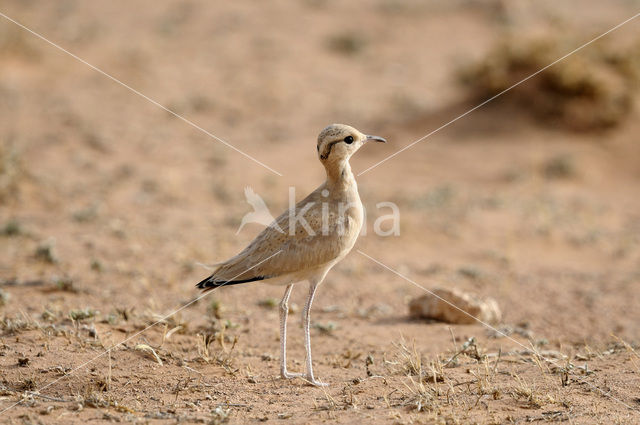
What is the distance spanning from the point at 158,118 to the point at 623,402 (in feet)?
39.2

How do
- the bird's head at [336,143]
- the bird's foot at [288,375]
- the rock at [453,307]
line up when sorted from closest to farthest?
the bird's foot at [288,375] < the bird's head at [336,143] < the rock at [453,307]

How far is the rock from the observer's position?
603cm

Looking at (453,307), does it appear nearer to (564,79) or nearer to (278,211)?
(278,211)

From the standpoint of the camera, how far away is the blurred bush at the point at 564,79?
43.9ft

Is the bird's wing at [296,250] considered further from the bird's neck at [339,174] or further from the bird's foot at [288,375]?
the bird's foot at [288,375]

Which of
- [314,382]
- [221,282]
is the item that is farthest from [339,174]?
[314,382]

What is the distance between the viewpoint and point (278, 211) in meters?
9.78

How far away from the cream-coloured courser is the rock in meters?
1.75

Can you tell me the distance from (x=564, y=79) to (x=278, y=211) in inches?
287

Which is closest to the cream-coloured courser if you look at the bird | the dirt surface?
the dirt surface

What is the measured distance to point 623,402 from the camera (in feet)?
13.4

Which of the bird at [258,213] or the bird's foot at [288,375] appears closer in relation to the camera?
the bird's foot at [288,375]

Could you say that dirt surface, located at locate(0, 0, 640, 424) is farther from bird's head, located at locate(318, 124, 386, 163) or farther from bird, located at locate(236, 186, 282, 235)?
bird's head, located at locate(318, 124, 386, 163)

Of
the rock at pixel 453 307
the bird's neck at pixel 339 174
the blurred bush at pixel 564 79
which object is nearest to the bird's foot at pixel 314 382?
the bird's neck at pixel 339 174
